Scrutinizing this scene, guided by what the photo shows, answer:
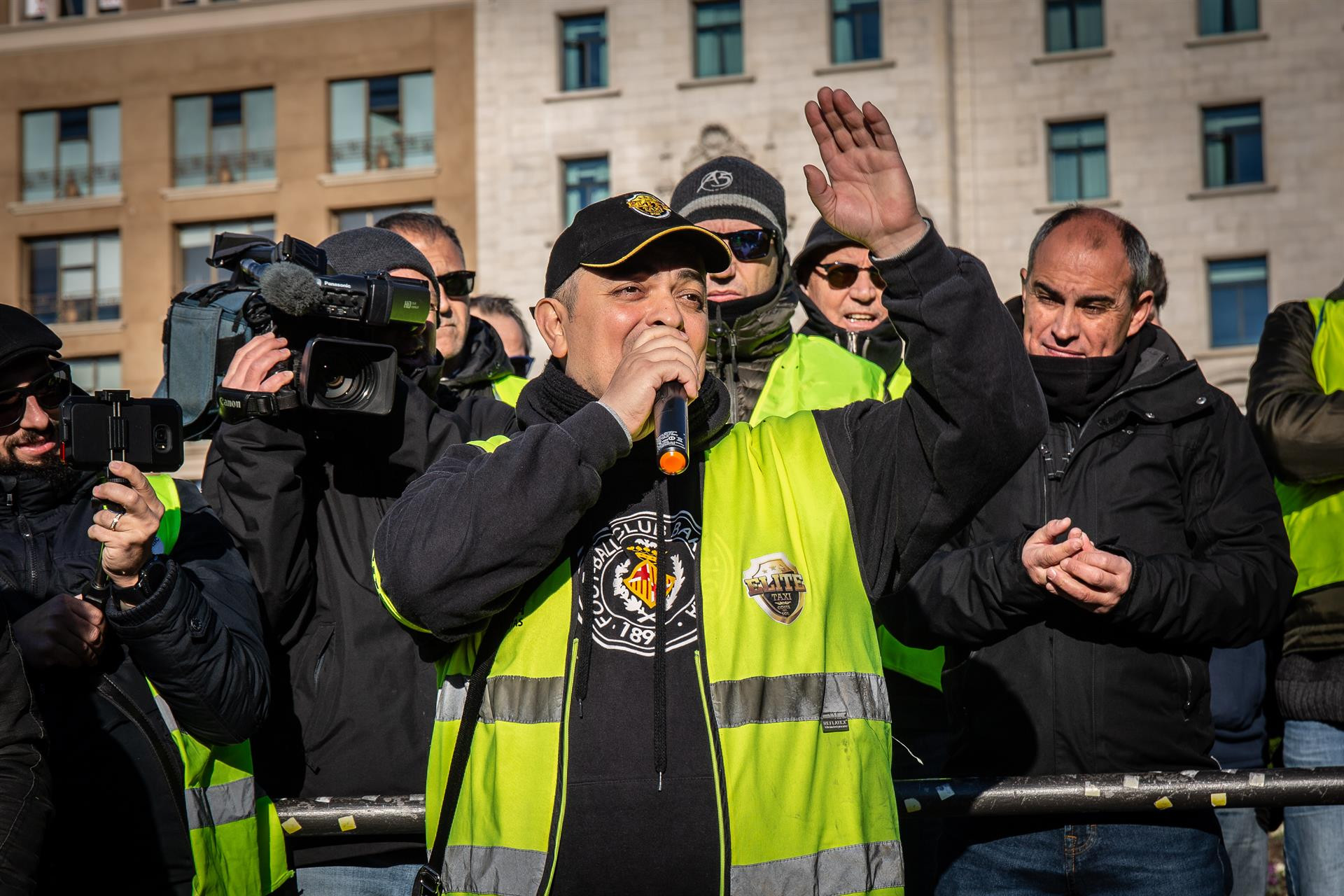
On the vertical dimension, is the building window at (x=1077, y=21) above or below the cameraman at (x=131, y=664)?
above

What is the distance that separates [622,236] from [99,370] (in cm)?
3215

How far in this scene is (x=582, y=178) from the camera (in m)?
29.4

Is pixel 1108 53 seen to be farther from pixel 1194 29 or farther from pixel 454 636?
pixel 454 636

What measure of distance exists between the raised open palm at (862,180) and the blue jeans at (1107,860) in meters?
1.72

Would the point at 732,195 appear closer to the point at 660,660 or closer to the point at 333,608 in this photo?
the point at 333,608

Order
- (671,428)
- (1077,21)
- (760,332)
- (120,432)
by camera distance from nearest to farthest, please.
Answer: (671,428) → (120,432) → (760,332) → (1077,21)

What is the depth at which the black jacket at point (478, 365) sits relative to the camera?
5680mm

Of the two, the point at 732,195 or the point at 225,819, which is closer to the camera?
the point at 225,819

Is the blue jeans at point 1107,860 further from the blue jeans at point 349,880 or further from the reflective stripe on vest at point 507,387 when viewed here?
the reflective stripe on vest at point 507,387

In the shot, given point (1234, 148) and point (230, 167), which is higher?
point (230, 167)

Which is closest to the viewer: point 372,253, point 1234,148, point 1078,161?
point 372,253

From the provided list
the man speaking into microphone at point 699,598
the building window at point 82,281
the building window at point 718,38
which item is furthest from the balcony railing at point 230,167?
the man speaking into microphone at point 699,598

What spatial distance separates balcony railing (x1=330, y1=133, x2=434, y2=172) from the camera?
31.5 metres

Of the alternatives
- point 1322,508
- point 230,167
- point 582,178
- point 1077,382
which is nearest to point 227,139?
point 230,167
